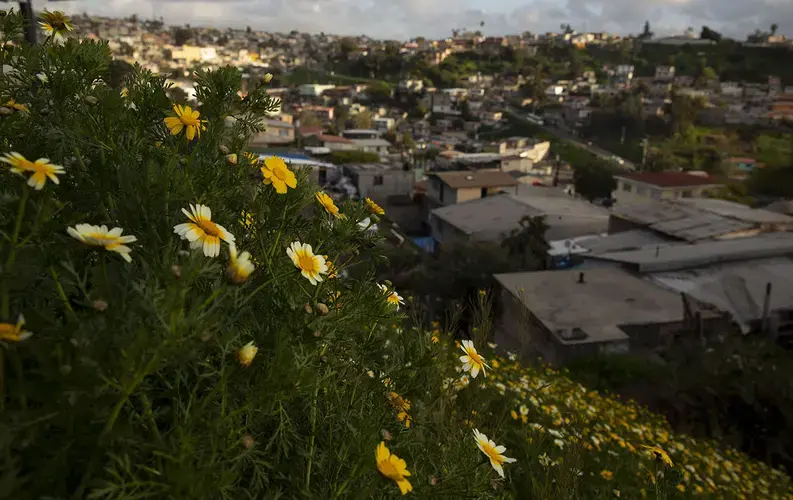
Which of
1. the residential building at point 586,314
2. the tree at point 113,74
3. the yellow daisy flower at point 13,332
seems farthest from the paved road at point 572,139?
the yellow daisy flower at point 13,332

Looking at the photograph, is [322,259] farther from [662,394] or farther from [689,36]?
[689,36]

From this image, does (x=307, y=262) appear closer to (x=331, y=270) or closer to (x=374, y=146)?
(x=331, y=270)

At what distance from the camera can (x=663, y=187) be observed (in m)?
25.5

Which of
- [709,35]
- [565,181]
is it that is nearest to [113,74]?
[565,181]

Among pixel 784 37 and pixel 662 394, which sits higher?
pixel 784 37

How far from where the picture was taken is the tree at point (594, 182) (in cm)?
3266

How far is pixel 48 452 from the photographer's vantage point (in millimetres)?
762

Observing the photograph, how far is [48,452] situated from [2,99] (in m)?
0.95

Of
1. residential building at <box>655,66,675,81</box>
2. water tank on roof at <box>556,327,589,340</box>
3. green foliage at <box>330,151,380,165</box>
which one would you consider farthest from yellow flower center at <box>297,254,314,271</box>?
residential building at <box>655,66,675,81</box>

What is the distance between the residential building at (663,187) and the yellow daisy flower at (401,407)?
86.8 ft

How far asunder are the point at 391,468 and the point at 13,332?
1.87 feet

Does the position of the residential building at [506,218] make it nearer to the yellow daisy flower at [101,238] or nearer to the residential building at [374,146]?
the residential building at [374,146]

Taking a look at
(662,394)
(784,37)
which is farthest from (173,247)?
(784,37)

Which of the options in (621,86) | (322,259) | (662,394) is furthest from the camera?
(621,86)
